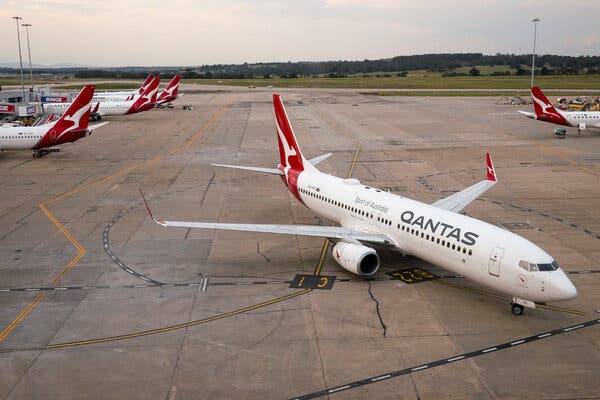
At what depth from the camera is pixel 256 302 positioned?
24.6 meters

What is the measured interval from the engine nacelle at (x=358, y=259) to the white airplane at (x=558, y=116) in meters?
54.2

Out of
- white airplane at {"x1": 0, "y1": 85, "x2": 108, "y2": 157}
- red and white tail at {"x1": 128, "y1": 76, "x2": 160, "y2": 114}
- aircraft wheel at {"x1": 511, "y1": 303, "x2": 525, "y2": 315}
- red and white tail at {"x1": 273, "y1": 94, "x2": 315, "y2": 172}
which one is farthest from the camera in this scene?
red and white tail at {"x1": 128, "y1": 76, "x2": 160, "y2": 114}

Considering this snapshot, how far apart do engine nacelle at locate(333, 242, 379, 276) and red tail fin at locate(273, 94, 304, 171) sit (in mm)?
10612

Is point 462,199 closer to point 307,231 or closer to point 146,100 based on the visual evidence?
point 307,231

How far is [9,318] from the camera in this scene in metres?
23.2

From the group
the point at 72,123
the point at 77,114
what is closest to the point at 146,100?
the point at 72,123

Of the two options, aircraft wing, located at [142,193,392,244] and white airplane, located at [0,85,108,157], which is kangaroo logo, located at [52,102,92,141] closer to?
white airplane, located at [0,85,108,157]

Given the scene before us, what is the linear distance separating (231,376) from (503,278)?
38.0 feet

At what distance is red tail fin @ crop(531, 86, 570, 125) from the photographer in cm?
7134

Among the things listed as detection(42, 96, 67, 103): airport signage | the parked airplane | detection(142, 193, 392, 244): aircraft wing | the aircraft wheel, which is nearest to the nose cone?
the aircraft wheel

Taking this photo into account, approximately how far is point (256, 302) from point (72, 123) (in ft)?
148

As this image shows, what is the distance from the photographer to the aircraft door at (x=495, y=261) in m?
22.5

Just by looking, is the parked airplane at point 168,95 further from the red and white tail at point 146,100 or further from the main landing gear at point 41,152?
the main landing gear at point 41,152

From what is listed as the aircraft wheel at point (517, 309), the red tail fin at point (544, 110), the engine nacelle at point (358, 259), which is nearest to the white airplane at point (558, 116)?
the red tail fin at point (544, 110)
